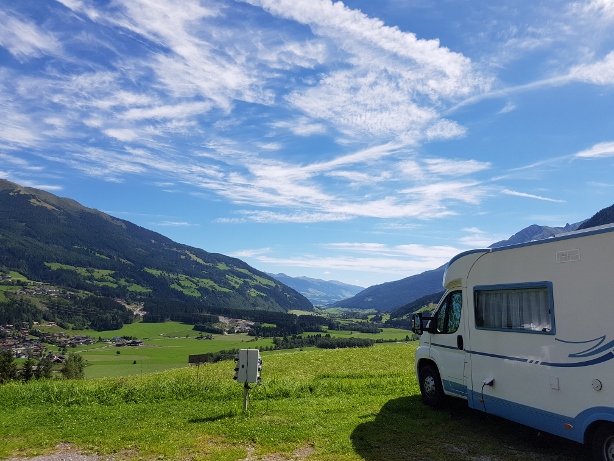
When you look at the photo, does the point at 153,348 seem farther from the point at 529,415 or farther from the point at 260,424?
the point at 529,415

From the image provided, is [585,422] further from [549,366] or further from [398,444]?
[398,444]

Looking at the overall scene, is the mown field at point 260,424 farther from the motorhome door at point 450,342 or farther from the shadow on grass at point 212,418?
the motorhome door at point 450,342

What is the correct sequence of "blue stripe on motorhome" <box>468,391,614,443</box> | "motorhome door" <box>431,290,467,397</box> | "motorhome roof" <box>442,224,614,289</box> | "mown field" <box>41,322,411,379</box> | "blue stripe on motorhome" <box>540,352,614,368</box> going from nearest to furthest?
1. "blue stripe on motorhome" <box>540,352,614,368</box>
2. "blue stripe on motorhome" <box>468,391,614,443</box>
3. "motorhome roof" <box>442,224,614,289</box>
4. "motorhome door" <box>431,290,467,397</box>
5. "mown field" <box>41,322,411,379</box>

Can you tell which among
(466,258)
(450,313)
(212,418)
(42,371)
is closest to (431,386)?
(450,313)

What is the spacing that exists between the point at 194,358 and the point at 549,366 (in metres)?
10.6

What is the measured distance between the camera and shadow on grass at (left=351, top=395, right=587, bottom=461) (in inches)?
323

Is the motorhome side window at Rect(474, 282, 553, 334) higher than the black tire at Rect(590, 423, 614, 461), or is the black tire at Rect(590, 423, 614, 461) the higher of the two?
the motorhome side window at Rect(474, 282, 553, 334)

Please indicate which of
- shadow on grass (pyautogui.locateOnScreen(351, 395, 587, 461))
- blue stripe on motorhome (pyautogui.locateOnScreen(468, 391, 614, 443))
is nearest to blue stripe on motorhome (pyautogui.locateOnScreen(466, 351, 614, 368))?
blue stripe on motorhome (pyautogui.locateOnScreen(468, 391, 614, 443))

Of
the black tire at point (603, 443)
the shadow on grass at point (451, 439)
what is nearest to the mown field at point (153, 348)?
the shadow on grass at point (451, 439)

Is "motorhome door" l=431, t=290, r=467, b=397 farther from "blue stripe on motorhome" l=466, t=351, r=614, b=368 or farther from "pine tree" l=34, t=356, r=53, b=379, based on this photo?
"pine tree" l=34, t=356, r=53, b=379

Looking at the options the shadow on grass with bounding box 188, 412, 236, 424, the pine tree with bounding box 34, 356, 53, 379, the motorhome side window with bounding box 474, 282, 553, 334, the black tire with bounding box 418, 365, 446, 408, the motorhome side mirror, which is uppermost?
the motorhome side window with bounding box 474, 282, 553, 334

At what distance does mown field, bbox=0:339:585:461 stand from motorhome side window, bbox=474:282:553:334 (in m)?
2.48

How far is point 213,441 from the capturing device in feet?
29.7

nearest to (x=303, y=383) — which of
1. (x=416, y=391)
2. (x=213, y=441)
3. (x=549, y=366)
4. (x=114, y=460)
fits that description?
(x=416, y=391)
